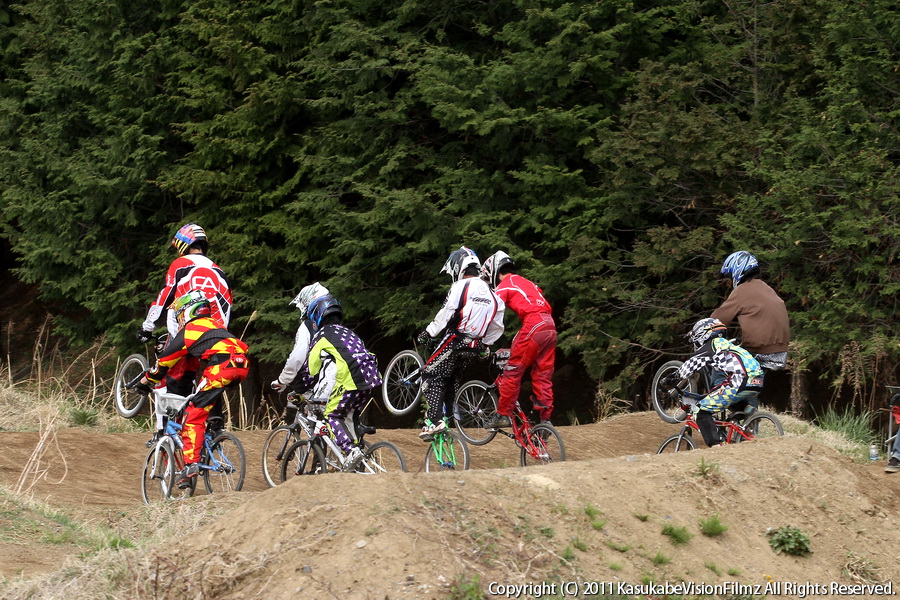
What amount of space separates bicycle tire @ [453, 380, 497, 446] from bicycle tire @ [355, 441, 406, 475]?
184 centimetres

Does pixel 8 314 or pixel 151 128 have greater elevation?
pixel 151 128

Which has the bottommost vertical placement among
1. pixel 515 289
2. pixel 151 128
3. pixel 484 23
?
pixel 515 289

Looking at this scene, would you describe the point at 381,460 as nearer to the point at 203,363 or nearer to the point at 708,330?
the point at 203,363

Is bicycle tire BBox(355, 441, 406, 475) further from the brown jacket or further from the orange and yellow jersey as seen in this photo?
the brown jacket

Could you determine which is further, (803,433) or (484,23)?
(484,23)

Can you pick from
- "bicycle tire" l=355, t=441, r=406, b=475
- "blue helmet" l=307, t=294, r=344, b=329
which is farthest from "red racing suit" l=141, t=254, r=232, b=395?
"bicycle tire" l=355, t=441, r=406, b=475

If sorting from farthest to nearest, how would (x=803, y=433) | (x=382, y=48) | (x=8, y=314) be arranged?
(x=8, y=314), (x=382, y=48), (x=803, y=433)

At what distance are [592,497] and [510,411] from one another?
4219 millimetres

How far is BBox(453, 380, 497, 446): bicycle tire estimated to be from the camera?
1216cm

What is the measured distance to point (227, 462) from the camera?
10211 millimetres

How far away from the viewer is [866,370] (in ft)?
46.6

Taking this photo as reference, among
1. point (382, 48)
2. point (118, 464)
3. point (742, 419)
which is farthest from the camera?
point (382, 48)

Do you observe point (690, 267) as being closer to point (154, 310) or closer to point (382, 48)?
point (382, 48)

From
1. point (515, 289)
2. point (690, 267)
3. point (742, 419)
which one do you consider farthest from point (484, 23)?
point (742, 419)
